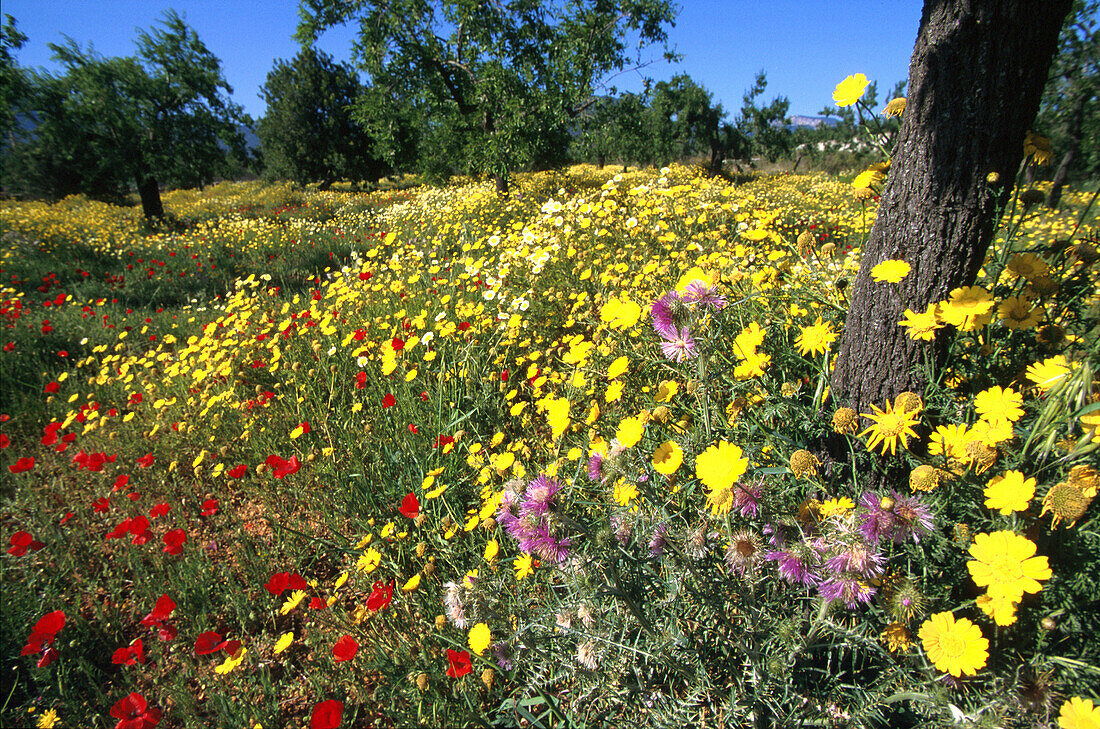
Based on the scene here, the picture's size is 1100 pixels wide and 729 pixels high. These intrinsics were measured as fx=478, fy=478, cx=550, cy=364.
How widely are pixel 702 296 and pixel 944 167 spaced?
0.69m

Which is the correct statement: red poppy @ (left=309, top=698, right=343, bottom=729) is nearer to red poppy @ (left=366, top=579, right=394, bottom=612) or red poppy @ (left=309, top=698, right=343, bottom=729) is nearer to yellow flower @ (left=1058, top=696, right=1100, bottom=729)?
red poppy @ (left=366, top=579, right=394, bottom=612)

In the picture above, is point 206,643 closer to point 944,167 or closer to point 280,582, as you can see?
point 280,582

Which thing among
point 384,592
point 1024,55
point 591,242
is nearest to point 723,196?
point 591,242

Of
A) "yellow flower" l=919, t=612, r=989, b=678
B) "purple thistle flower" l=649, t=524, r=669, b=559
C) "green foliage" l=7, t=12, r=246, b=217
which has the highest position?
"green foliage" l=7, t=12, r=246, b=217

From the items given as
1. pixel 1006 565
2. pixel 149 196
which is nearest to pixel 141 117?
pixel 149 196

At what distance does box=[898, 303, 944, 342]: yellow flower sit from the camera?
1237 millimetres

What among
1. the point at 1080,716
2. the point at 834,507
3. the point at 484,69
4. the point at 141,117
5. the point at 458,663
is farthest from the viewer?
the point at 141,117

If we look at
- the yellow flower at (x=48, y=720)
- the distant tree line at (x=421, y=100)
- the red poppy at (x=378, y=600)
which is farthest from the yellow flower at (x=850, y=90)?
the distant tree line at (x=421, y=100)

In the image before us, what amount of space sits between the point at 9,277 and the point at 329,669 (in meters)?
8.70

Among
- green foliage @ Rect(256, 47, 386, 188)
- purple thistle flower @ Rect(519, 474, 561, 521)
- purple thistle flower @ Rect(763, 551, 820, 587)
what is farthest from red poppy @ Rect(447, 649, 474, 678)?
green foliage @ Rect(256, 47, 386, 188)

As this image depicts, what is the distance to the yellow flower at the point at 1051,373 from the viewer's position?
88cm

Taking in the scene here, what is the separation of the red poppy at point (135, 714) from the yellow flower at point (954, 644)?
1.87 metres

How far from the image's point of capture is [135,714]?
4.39 feet

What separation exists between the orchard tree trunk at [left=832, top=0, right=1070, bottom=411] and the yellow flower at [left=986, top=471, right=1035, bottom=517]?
1.42 feet
